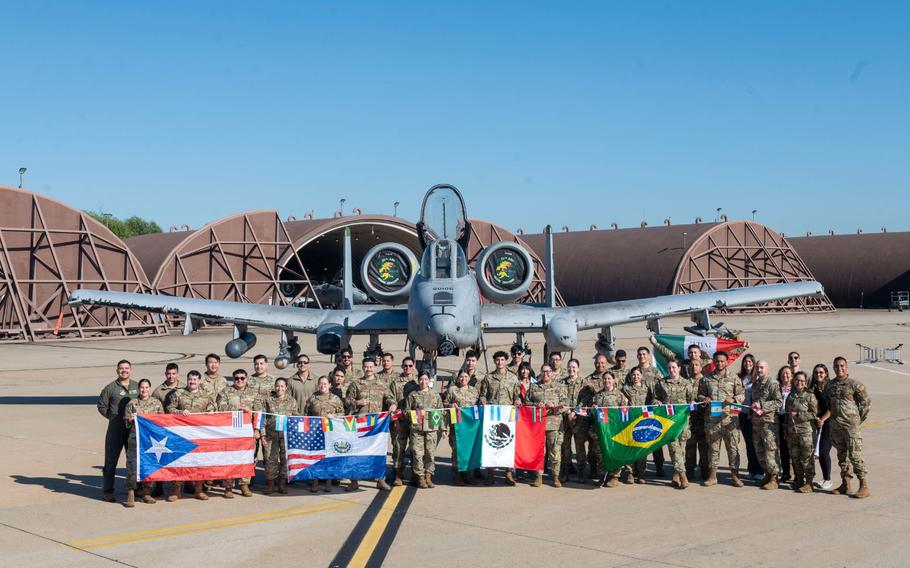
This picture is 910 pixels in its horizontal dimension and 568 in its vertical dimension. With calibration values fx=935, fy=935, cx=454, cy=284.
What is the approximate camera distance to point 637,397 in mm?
12688

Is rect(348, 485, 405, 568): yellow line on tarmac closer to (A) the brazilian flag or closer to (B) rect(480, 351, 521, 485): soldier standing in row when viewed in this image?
(B) rect(480, 351, 521, 485): soldier standing in row

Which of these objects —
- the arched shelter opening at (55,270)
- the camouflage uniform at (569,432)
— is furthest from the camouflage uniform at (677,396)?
the arched shelter opening at (55,270)

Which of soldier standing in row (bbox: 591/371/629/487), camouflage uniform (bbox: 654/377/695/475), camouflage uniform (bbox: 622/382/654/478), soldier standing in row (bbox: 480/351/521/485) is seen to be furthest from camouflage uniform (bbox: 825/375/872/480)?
soldier standing in row (bbox: 480/351/521/485)

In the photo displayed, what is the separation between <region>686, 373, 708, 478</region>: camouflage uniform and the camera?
12.4m

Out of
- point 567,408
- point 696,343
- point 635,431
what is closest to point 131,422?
point 567,408

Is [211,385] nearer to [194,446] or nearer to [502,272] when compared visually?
[194,446]

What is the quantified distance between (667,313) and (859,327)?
33.2 m

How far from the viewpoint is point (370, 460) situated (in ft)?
39.5

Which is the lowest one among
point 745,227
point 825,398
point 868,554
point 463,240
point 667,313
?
point 868,554

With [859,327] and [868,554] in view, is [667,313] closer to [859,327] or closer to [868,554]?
[868,554]

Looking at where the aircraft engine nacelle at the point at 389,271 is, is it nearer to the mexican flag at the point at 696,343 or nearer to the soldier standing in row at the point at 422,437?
the mexican flag at the point at 696,343

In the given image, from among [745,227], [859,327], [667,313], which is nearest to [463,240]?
[667,313]

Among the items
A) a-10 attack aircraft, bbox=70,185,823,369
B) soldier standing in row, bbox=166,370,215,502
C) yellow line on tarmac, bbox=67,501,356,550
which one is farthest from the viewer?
a-10 attack aircraft, bbox=70,185,823,369

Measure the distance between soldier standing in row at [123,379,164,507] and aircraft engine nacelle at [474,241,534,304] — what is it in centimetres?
1140
